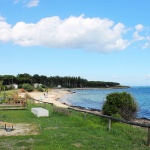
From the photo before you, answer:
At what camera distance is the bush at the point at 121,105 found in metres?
19.5

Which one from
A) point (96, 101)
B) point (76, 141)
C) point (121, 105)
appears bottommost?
point (96, 101)

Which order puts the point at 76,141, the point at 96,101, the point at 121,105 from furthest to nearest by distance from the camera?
the point at 96,101 < the point at 121,105 < the point at 76,141

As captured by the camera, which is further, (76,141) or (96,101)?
(96,101)

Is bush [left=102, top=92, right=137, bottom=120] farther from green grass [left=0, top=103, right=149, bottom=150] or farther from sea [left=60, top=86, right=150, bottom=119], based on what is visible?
green grass [left=0, top=103, right=149, bottom=150]

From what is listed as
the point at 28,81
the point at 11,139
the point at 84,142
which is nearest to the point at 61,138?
the point at 84,142

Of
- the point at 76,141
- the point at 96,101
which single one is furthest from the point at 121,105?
the point at 96,101

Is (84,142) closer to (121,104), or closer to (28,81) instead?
(121,104)

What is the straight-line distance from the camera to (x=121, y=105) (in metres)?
19.6

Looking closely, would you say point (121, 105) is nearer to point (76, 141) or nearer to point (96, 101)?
point (76, 141)

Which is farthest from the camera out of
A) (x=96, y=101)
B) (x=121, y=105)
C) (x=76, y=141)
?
(x=96, y=101)

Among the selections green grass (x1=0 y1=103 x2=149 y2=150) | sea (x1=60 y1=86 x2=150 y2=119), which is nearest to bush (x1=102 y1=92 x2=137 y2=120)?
sea (x1=60 y1=86 x2=150 y2=119)

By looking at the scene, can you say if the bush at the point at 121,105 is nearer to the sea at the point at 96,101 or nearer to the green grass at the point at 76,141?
the sea at the point at 96,101

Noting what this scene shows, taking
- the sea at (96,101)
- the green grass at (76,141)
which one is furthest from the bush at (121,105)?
the green grass at (76,141)

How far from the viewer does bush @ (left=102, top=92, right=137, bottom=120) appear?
19.5 metres
